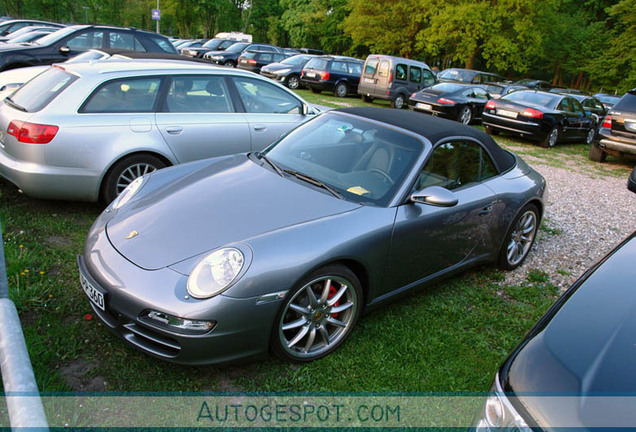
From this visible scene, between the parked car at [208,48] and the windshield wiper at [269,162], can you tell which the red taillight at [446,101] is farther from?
the parked car at [208,48]

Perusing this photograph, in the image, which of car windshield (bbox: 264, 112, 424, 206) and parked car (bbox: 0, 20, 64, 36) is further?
parked car (bbox: 0, 20, 64, 36)

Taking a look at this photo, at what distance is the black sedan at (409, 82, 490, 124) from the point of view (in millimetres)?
14336

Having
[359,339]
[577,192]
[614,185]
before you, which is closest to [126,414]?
[359,339]

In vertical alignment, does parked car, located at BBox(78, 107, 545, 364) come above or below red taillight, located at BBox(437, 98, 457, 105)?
above

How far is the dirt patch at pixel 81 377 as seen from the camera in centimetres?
259

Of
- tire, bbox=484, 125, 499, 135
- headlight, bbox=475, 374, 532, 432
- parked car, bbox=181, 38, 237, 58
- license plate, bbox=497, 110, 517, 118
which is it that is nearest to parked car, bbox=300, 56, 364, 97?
tire, bbox=484, 125, 499, 135

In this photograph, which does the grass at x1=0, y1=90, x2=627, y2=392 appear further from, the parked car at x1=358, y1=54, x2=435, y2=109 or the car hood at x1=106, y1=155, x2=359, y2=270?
the parked car at x1=358, y1=54, x2=435, y2=109

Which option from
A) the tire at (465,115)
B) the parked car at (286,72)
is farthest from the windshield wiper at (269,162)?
the parked car at (286,72)

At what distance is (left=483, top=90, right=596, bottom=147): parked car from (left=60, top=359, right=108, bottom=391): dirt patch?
38.9 feet

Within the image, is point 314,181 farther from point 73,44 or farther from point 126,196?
point 73,44

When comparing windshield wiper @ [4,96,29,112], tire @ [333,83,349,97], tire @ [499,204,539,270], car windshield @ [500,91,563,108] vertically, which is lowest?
tire @ [333,83,349,97]

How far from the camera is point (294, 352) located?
2.88 m

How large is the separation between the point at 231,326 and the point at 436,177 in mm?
2009

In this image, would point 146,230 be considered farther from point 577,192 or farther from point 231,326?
point 577,192
